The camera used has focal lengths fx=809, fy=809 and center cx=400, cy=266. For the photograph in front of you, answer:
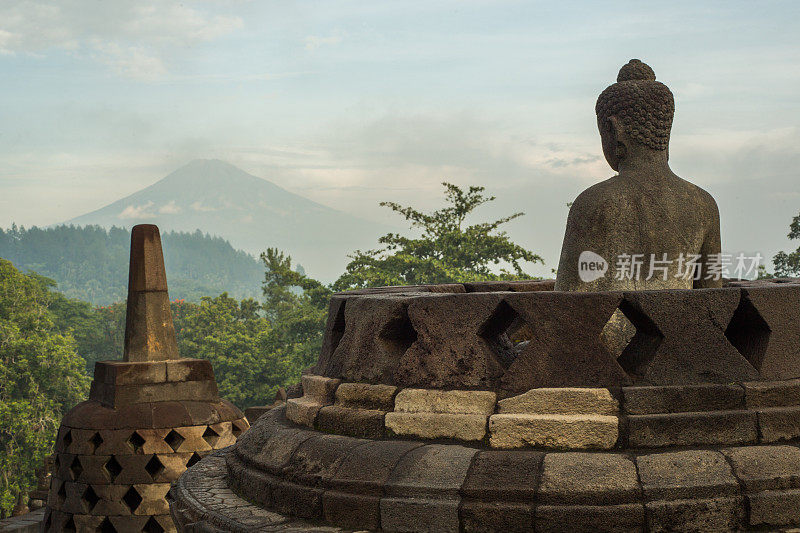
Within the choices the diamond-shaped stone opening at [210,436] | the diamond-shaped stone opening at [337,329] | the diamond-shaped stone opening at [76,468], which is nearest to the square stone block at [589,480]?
the diamond-shaped stone opening at [337,329]

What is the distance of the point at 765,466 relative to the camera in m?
3.46

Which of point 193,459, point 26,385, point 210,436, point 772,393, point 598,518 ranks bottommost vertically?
point 26,385

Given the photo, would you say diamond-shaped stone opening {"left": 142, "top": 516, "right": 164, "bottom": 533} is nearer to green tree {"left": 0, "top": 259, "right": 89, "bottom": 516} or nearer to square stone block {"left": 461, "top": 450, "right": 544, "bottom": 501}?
square stone block {"left": 461, "top": 450, "right": 544, "bottom": 501}

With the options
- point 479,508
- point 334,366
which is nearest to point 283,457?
point 334,366

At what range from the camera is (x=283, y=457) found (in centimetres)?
418

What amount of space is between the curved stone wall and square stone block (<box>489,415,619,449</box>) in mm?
163

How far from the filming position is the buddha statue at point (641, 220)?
Result: 182 inches

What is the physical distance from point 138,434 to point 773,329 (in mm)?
6129

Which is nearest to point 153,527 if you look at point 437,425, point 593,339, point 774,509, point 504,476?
point 437,425

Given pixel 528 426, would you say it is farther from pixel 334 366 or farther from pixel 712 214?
pixel 712 214

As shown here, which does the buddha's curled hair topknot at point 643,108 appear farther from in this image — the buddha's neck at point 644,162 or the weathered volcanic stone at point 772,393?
the weathered volcanic stone at point 772,393

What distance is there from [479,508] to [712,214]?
2.48 m

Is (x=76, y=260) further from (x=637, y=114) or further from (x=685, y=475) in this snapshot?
(x=685, y=475)

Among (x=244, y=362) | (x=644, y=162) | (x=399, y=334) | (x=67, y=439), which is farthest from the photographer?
(x=244, y=362)
